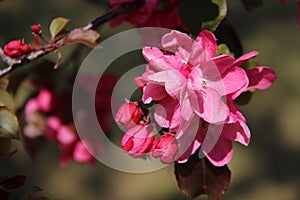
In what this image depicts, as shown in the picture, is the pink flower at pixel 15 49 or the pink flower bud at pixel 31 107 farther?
the pink flower bud at pixel 31 107

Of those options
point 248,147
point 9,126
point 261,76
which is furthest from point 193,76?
point 248,147

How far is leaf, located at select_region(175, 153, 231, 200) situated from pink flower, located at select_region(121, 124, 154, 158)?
6 centimetres

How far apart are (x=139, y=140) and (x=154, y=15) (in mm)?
278

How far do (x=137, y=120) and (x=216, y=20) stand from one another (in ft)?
0.68

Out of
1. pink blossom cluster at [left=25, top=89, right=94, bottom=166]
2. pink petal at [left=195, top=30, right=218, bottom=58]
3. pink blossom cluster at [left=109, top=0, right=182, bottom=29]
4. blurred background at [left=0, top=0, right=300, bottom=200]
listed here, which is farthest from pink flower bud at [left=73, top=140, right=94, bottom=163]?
blurred background at [left=0, top=0, right=300, bottom=200]

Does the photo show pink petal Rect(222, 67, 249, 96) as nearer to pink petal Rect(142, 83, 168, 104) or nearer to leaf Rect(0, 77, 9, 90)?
pink petal Rect(142, 83, 168, 104)

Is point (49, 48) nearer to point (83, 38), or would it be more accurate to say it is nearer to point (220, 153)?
point (83, 38)

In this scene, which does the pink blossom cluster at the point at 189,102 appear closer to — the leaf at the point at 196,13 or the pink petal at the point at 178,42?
the pink petal at the point at 178,42

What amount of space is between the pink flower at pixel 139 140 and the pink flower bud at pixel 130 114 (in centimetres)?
1

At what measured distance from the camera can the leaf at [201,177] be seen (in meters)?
0.84

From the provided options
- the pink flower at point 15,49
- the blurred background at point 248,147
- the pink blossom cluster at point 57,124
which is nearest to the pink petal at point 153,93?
the pink flower at point 15,49

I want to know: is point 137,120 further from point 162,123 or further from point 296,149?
point 296,149

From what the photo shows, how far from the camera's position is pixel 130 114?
805 mm

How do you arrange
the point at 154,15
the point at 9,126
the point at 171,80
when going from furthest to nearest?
the point at 154,15 < the point at 9,126 < the point at 171,80
